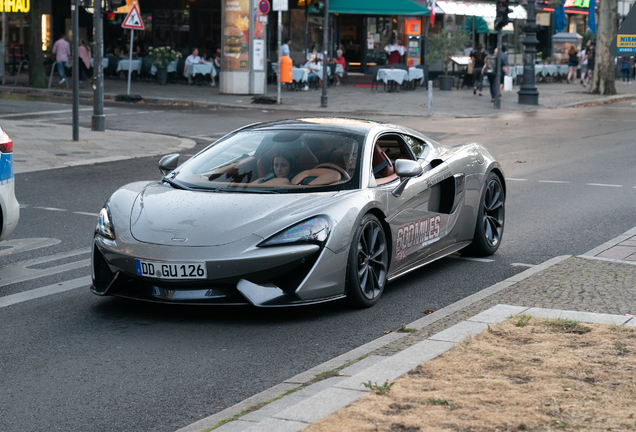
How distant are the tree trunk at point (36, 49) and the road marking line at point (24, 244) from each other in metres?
26.2

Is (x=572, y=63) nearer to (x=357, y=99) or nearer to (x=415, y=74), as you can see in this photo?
(x=415, y=74)

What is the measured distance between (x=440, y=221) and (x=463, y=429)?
3.78m

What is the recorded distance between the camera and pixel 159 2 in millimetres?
44344

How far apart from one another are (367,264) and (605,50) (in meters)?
32.7

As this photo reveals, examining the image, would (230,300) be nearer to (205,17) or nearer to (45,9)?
(205,17)

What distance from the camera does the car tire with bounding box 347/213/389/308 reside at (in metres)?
5.95

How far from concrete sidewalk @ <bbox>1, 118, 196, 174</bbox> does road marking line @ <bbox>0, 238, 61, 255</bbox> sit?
5.35 m

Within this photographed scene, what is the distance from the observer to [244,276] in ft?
18.2

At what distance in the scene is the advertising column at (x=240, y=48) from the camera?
104ft

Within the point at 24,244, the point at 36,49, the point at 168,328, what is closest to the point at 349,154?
the point at 168,328

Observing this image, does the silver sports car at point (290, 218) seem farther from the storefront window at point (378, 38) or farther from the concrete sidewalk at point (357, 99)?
the storefront window at point (378, 38)

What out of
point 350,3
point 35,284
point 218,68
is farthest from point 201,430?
point 350,3

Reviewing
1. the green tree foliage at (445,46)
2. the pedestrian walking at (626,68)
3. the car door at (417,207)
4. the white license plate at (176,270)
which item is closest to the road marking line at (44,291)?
the white license plate at (176,270)

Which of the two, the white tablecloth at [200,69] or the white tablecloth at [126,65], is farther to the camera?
the white tablecloth at [126,65]
